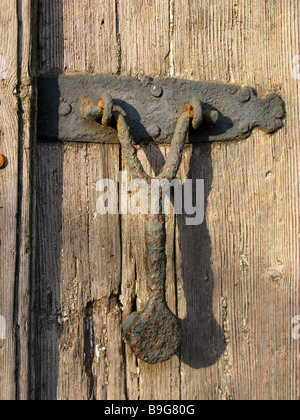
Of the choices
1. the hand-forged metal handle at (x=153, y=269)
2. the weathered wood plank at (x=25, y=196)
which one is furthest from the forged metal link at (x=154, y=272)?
the weathered wood plank at (x=25, y=196)

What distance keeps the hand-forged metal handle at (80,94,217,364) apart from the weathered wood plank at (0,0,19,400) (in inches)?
5.1

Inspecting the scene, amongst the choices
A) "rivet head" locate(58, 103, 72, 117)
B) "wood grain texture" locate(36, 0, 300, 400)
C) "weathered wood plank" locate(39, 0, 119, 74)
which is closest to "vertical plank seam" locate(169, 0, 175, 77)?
"wood grain texture" locate(36, 0, 300, 400)

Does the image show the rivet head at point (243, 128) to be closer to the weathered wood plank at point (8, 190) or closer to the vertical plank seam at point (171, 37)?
the vertical plank seam at point (171, 37)

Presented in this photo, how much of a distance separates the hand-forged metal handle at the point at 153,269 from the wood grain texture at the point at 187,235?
80 millimetres

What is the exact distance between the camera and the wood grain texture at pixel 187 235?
682mm

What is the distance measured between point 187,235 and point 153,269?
142mm

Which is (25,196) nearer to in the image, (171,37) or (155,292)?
(155,292)

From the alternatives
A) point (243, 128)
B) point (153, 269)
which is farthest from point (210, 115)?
point (153, 269)

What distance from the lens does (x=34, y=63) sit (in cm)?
64

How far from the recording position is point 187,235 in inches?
28.5

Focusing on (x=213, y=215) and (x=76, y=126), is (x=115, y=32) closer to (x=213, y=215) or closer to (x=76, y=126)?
(x=76, y=126)

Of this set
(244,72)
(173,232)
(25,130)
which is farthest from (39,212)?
(244,72)

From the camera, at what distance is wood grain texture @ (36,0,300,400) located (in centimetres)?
68

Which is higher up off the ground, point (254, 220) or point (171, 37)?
point (171, 37)
